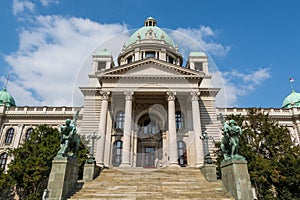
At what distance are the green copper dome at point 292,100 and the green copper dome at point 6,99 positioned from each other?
50978 mm

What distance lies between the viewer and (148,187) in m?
13.5

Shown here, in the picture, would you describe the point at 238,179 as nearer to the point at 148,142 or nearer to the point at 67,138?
the point at 67,138

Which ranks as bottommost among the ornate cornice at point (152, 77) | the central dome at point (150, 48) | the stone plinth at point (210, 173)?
the stone plinth at point (210, 173)

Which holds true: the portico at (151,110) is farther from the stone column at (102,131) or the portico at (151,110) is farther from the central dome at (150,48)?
the central dome at (150,48)

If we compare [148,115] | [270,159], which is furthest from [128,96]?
[270,159]

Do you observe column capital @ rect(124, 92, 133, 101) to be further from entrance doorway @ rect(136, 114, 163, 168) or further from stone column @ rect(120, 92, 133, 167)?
entrance doorway @ rect(136, 114, 163, 168)

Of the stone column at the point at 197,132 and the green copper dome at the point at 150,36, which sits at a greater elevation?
the green copper dome at the point at 150,36

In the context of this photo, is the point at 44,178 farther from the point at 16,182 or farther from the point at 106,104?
the point at 106,104

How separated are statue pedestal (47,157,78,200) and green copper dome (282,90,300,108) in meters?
40.9

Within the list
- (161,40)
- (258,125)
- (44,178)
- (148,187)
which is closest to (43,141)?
(44,178)

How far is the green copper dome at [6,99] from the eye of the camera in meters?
38.3

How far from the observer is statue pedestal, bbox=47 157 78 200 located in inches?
448

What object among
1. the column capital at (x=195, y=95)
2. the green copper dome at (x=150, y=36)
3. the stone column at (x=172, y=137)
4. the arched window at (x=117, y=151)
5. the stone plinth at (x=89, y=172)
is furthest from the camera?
the green copper dome at (x=150, y=36)

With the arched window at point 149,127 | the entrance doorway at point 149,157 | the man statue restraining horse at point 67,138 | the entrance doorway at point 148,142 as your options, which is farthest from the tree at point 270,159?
the man statue restraining horse at point 67,138
